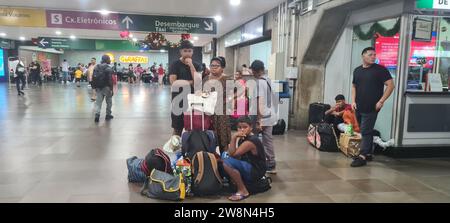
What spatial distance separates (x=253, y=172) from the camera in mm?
3457

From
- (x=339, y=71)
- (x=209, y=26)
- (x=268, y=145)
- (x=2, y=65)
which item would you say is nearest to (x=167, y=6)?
(x=209, y=26)

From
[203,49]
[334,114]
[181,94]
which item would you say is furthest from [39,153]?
[203,49]

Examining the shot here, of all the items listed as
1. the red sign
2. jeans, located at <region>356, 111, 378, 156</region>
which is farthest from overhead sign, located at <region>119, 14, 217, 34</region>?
jeans, located at <region>356, 111, 378, 156</region>

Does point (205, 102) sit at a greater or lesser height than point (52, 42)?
lesser

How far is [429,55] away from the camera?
5176mm

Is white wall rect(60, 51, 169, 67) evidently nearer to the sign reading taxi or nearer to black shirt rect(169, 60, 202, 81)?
the sign reading taxi

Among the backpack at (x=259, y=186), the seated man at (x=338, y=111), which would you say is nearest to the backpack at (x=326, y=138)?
the seated man at (x=338, y=111)

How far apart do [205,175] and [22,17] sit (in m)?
8.00

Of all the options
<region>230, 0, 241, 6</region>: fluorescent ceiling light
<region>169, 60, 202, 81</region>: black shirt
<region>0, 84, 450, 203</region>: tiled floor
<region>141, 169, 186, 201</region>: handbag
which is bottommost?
<region>0, 84, 450, 203</region>: tiled floor

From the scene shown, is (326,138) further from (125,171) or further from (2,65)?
(2,65)

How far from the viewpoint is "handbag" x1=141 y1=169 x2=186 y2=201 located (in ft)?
10.8

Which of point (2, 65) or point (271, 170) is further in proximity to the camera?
point (2, 65)

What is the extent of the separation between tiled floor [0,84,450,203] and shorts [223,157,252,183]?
8.9 inches
